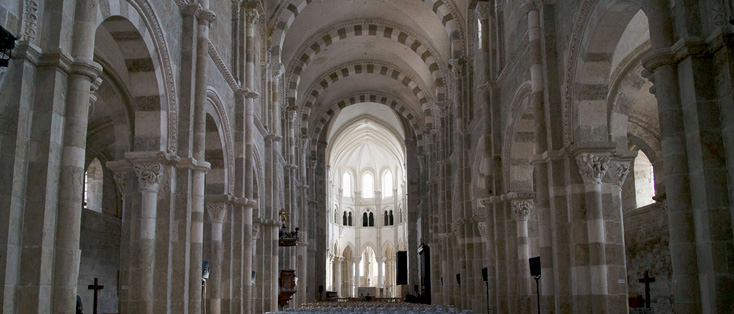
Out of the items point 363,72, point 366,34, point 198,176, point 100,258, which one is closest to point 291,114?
point 366,34

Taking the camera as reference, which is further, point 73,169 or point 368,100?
point 368,100

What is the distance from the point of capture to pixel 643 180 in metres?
25.5

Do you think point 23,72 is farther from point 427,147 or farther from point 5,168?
point 427,147

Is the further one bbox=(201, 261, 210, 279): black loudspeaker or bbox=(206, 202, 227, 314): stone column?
bbox=(206, 202, 227, 314): stone column

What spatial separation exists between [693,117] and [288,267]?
27254 millimetres

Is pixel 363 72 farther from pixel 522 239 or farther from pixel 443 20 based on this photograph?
pixel 522 239

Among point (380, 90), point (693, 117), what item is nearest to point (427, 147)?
point (380, 90)

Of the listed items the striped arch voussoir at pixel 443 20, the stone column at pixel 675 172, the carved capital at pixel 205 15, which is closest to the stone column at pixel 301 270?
the striped arch voussoir at pixel 443 20

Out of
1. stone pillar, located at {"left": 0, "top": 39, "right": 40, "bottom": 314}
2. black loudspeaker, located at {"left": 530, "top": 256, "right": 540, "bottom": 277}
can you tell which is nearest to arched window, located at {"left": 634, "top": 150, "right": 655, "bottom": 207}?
black loudspeaker, located at {"left": 530, "top": 256, "right": 540, "bottom": 277}

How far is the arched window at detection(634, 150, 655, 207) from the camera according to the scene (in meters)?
25.3

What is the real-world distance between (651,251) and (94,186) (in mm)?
20126

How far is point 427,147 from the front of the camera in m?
43.3

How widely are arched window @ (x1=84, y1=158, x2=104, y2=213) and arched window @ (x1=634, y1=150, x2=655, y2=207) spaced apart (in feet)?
66.0

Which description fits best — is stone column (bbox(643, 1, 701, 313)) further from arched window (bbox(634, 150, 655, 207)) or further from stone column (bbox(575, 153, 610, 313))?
arched window (bbox(634, 150, 655, 207))
